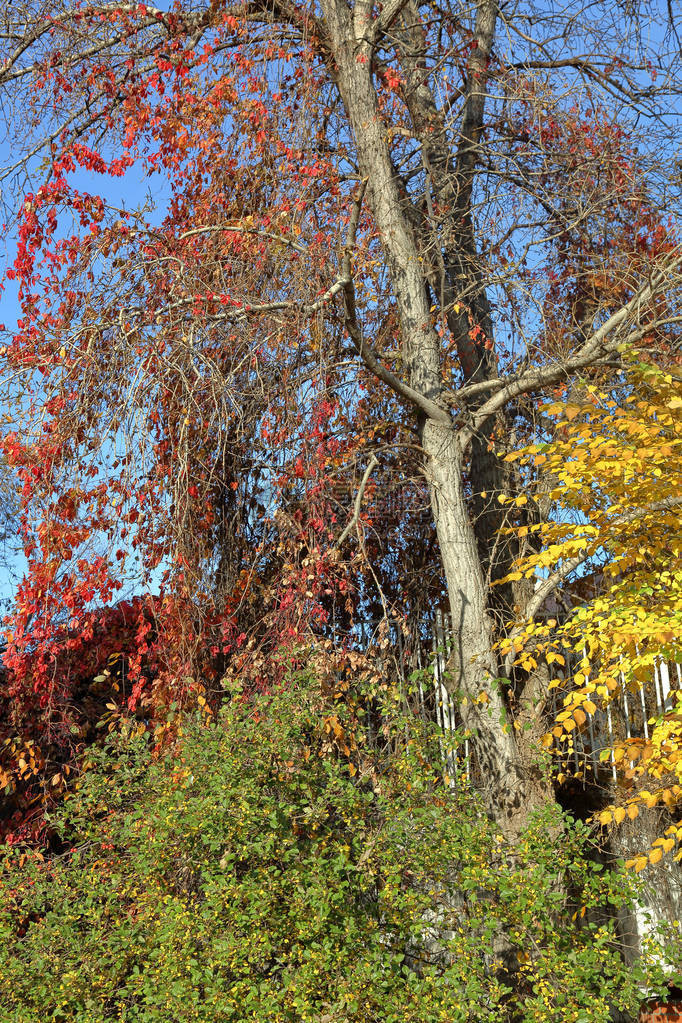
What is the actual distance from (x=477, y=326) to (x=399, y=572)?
2.08 m

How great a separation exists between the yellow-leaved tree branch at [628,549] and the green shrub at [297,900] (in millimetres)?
949

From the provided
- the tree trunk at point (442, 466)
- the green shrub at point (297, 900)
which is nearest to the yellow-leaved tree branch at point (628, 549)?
the tree trunk at point (442, 466)

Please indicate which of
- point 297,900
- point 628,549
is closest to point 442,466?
point 628,549

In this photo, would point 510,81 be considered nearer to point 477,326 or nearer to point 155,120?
point 477,326

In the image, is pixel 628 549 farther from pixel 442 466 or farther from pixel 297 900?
pixel 297 900

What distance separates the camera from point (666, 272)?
20.6 ft

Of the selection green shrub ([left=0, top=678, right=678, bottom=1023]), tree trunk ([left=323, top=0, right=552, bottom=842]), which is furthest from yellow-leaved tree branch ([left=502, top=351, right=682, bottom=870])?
green shrub ([left=0, top=678, right=678, bottom=1023])

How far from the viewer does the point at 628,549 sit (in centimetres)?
631

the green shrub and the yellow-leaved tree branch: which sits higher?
the yellow-leaved tree branch

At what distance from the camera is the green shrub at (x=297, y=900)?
4.26 m

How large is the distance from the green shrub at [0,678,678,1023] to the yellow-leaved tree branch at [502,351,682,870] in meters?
0.95

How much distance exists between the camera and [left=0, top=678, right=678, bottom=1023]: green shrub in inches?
168

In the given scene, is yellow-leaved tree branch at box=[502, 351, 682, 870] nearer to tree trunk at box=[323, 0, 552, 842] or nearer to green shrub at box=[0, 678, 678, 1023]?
tree trunk at box=[323, 0, 552, 842]

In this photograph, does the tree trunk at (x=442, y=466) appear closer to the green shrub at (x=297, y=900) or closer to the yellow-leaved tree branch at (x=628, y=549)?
the yellow-leaved tree branch at (x=628, y=549)
